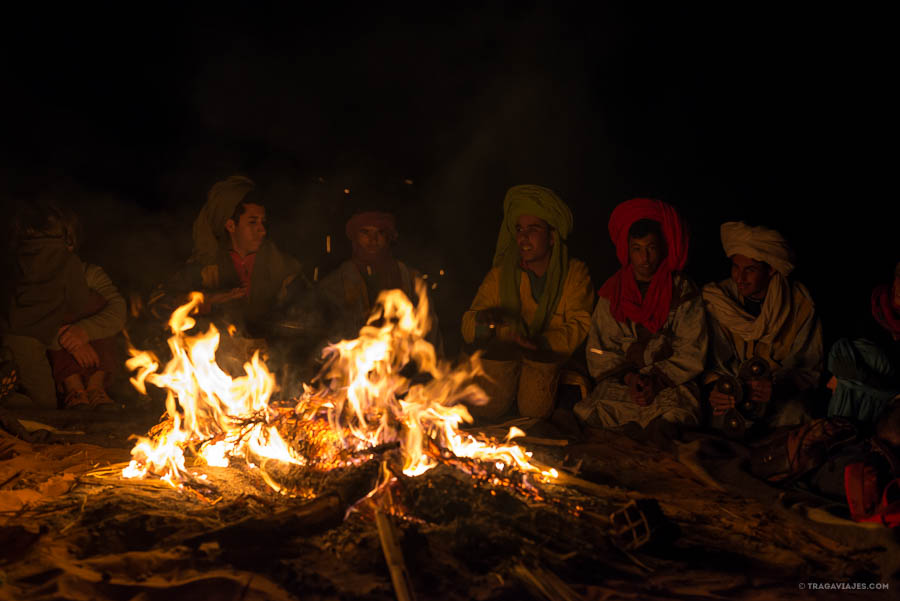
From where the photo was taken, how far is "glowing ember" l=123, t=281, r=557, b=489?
5.26m

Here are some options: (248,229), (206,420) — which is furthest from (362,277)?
(206,420)

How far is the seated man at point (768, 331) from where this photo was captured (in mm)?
6508

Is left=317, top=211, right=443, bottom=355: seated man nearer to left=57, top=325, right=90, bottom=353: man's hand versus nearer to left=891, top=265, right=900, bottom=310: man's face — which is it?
left=57, top=325, right=90, bottom=353: man's hand

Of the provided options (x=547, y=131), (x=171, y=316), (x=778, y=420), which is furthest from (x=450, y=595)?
(x=547, y=131)

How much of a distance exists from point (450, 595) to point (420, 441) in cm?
165

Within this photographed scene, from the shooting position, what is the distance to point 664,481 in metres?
5.79

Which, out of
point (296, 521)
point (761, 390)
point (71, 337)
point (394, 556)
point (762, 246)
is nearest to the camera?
point (394, 556)

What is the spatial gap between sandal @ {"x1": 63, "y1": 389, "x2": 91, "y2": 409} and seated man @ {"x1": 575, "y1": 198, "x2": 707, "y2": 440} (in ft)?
17.8

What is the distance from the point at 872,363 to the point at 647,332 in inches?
83.1

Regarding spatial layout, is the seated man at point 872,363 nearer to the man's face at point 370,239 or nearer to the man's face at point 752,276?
the man's face at point 752,276

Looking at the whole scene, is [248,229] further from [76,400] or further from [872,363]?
[872,363]

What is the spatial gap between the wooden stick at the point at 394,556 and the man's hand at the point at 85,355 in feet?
15.4

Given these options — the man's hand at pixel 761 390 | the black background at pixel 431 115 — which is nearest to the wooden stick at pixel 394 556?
the man's hand at pixel 761 390

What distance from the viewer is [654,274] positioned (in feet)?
23.8
